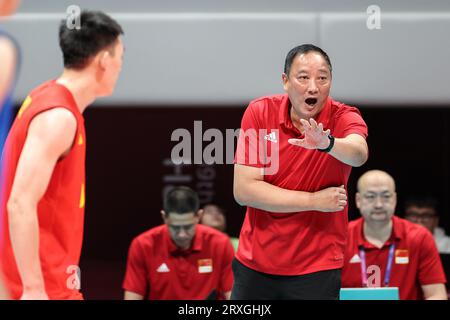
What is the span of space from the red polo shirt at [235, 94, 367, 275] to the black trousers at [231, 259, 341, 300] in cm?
2

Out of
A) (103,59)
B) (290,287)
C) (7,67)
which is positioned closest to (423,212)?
(290,287)

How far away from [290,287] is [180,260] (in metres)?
1.75

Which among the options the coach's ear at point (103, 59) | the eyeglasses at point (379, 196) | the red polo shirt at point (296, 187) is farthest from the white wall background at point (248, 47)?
the coach's ear at point (103, 59)

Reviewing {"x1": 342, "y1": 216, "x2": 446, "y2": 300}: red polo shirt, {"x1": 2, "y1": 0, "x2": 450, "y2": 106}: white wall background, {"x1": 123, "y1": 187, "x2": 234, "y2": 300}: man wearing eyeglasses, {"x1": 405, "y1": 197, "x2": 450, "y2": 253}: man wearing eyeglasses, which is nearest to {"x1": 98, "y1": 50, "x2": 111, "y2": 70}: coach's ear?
{"x1": 2, "y1": 0, "x2": 450, "y2": 106}: white wall background

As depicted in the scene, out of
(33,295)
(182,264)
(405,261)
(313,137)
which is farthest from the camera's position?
(182,264)

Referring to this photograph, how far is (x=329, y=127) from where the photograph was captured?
291 centimetres

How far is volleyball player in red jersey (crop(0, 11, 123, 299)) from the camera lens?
92.4 inches

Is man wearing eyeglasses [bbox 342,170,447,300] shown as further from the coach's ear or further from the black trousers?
the coach's ear

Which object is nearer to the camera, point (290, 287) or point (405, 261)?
point (290, 287)

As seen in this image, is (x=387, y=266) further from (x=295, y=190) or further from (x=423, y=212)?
(x=295, y=190)

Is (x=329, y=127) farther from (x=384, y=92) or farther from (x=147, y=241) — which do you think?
(x=147, y=241)

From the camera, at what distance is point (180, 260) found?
4.56 metres

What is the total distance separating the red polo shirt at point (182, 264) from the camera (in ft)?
14.6
